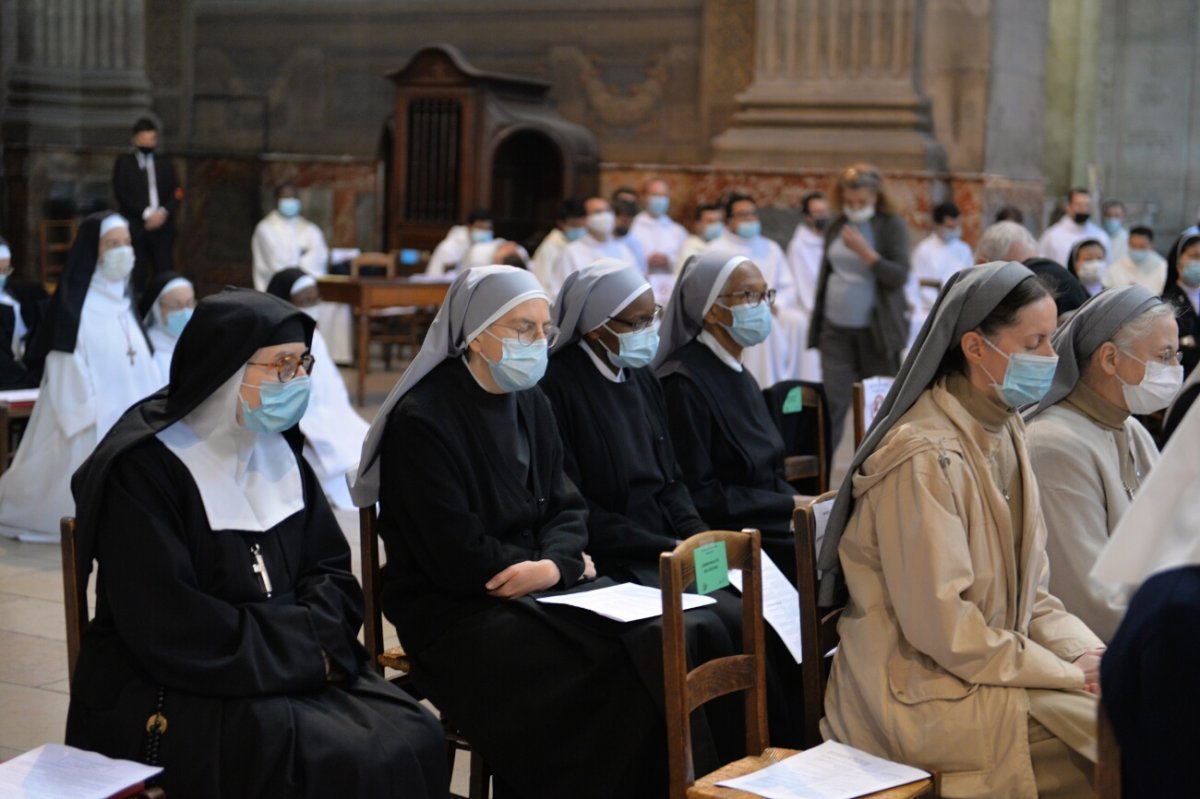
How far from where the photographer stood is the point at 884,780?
325cm

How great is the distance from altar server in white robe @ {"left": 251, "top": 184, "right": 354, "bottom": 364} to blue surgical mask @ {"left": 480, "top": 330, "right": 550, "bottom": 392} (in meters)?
9.49

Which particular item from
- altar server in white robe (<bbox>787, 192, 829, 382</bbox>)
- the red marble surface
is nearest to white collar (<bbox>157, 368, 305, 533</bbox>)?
altar server in white robe (<bbox>787, 192, 829, 382</bbox>)

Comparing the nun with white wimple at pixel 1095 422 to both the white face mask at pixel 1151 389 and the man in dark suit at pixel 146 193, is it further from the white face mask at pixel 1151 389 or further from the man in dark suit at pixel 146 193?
the man in dark suit at pixel 146 193

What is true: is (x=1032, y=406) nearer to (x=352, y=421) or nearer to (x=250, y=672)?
(x=250, y=672)

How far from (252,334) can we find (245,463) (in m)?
0.29

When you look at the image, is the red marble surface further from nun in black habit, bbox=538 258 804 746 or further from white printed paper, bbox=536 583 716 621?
white printed paper, bbox=536 583 716 621

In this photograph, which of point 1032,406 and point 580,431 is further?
point 580,431

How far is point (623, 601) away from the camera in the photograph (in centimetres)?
398

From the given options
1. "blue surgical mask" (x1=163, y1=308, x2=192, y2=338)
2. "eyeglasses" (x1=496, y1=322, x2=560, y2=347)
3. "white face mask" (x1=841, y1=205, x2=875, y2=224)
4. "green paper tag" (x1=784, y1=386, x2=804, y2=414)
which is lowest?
"green paper tag" (x1=784, y1=386, x2=804, y2=414)

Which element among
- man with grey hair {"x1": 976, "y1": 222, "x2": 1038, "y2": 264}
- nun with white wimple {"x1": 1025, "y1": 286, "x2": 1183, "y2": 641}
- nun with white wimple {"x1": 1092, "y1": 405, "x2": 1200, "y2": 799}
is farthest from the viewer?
man with grey hair {"x1": 976, "y1": 222, "x2": 1038, "y2": 264}

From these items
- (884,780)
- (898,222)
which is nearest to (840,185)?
(898,222)

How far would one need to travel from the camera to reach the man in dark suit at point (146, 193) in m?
14.0

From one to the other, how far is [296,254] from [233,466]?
35.2ft

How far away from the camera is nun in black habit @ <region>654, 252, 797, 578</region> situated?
515 cm
